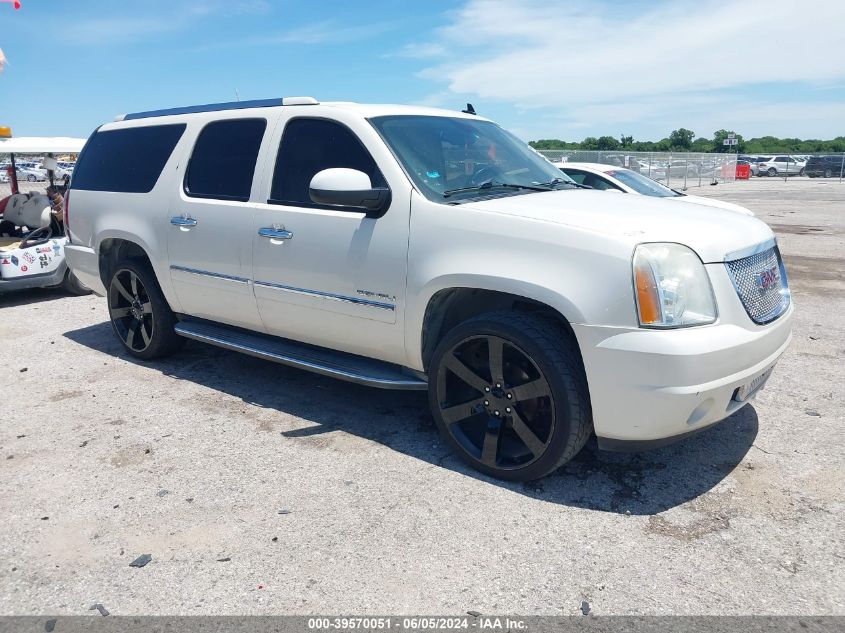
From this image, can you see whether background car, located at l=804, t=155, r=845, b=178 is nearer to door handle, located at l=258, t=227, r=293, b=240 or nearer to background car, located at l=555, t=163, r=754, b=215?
background car, located at l=555, t=163, r=754, b=215

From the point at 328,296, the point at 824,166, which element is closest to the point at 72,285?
the point at 328,296

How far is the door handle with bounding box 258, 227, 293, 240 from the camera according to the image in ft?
14.0

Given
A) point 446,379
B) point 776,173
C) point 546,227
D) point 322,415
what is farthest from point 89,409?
point 776,173

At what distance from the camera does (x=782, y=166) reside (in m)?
47.8

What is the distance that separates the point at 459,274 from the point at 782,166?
52.0 meters

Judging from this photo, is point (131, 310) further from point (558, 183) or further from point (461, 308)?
point (558, 183)

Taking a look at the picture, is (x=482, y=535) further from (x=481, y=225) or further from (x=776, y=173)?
(x=776, y=173)

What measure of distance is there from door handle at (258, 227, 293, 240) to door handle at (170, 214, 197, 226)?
0.75 m

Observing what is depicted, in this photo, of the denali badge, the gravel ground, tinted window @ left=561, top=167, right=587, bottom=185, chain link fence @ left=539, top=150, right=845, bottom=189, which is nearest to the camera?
the gravel ground

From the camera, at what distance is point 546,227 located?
3281 mm

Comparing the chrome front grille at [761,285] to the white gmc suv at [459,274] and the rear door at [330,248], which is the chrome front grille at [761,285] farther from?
the rear door at [330,248]

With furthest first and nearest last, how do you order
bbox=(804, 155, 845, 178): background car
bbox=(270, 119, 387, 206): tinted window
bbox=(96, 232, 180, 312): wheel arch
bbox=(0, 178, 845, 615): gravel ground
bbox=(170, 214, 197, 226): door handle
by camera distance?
bbox=(804, 155, 845, 178): background car
bbox=(96, 232, 180, 312): wheel arch
bbox=(170, 214, 197, 226): door handle
bbox=(270, 119, 387, 206): tinted window
bbox=(0, 178, 845, 615): gravel ground

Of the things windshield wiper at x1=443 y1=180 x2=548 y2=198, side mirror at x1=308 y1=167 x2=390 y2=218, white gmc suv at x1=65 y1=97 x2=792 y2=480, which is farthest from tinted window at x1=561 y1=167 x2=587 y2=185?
side mirror at x1=308 y1=167 x2=390 y2=218

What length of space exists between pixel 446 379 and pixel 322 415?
1150 millimetres
